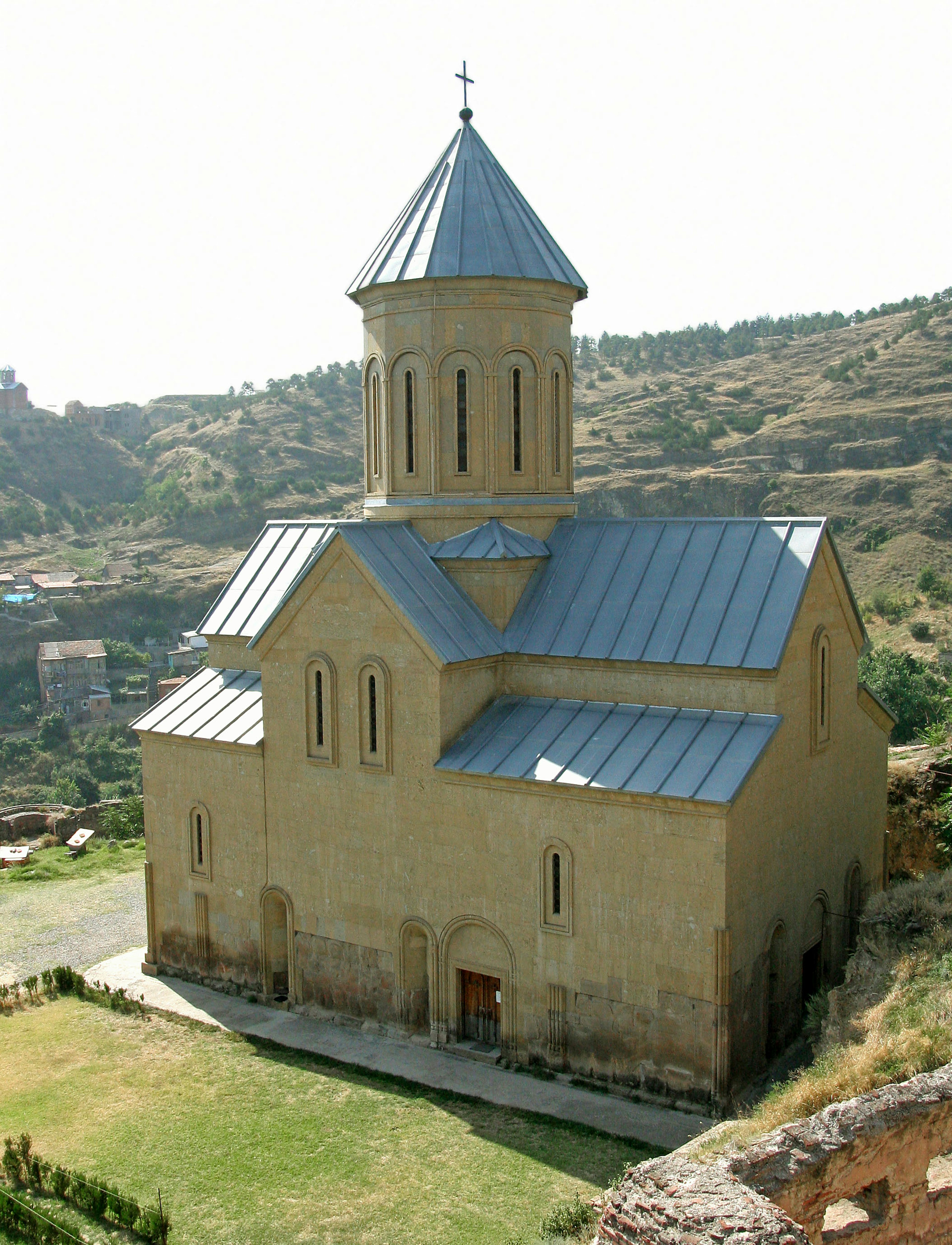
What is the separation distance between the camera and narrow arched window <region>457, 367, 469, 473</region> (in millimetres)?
14438

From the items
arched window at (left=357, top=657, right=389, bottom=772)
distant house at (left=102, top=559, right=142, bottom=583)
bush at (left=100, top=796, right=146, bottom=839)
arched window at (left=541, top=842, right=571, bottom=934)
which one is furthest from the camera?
distant house at (left=102, top=559, right=142, bottom=583)

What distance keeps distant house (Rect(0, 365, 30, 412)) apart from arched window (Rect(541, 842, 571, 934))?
89.7 m

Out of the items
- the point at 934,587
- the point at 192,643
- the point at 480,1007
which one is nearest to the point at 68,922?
the point at 480,1007

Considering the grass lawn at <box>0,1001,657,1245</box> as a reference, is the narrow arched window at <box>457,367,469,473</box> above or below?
above

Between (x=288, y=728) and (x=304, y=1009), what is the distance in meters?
3.76

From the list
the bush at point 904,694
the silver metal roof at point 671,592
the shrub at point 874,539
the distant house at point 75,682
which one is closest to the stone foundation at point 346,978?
the silver metal roof at point 671,592

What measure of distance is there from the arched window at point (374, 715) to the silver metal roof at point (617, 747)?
2.75 feet

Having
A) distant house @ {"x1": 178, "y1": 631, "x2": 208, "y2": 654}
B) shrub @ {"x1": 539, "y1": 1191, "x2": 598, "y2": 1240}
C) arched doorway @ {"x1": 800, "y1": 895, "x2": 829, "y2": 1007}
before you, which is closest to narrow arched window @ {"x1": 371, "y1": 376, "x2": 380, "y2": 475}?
arched doorway @ {"x1": 800, "y1": 895, "x2": 829, "y2": 1007}

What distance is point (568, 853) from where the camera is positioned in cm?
1198

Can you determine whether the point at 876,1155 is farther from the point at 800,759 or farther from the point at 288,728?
the point at 288,728

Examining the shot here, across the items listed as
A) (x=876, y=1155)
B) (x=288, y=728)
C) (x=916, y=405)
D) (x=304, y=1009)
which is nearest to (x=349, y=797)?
(x=288, y=728)

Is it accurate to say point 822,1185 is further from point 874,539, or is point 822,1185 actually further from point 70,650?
point 70,650

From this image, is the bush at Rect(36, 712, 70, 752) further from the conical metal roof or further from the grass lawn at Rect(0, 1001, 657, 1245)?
the conical metal roof

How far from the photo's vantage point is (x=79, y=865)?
22234 millimetres
